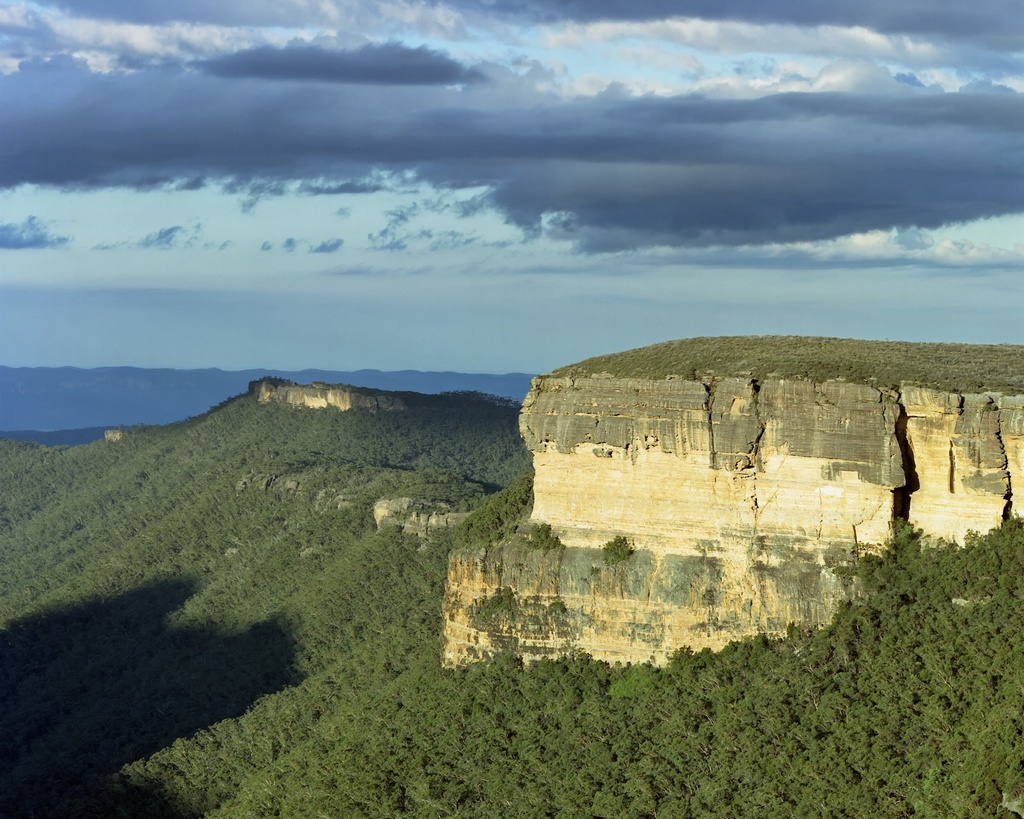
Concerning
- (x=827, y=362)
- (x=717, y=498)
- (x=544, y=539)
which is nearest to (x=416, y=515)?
(x=544, y=539)

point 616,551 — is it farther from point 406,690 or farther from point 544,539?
point 406,690

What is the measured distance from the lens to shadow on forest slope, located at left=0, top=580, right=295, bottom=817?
7894 cm

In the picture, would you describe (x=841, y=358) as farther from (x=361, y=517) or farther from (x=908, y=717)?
(x=361, y=517)

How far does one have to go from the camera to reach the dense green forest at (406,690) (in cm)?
4559

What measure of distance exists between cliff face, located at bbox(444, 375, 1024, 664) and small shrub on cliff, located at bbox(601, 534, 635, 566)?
0.20 metres

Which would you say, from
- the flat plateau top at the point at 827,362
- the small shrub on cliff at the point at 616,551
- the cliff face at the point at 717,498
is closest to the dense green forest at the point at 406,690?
the cliff face at the point at 717,498

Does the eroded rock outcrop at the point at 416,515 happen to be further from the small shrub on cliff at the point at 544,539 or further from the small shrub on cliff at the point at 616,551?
the small shrub on cliff at the point at 616,551

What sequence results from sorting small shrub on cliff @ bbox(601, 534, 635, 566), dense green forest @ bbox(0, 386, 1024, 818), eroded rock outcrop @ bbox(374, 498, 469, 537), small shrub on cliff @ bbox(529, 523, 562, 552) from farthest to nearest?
eroded rock outcrop @ bbox(374, 498, 469, 537)
small shrub on cliff @ bbox(529, 523, 562, 552)
small shrub on cliff @ bbox(601, 534, 635, 566)
dense green forest @ bbox(0, 386, 1024, 818)

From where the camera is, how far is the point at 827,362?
173 ft

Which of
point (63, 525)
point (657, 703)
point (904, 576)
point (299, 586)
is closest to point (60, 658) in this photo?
point (299, 586)

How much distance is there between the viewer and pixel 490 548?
5850cm

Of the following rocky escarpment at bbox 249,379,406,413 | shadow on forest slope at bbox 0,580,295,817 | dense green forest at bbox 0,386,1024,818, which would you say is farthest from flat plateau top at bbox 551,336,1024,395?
rocky escarpment at bbox 249,379,406,413

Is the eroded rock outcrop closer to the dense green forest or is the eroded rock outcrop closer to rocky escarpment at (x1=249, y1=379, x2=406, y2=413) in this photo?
the dense green forest

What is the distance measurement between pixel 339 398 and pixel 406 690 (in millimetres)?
94672
